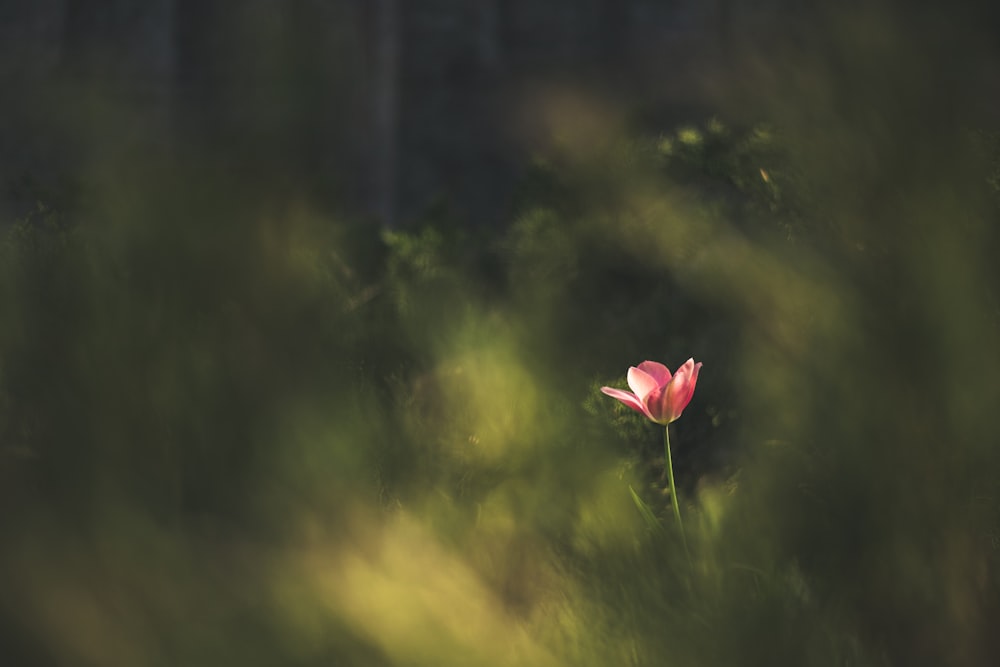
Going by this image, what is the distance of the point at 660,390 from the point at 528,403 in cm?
25

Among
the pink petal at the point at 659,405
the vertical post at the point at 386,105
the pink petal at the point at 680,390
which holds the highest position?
the vertical post at the point at 386,105

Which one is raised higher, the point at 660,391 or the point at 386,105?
the point at 386,105

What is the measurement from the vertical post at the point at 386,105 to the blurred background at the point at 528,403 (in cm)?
461

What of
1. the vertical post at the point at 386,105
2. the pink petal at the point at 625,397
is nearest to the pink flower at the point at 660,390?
the pink petal at the point at 625,397

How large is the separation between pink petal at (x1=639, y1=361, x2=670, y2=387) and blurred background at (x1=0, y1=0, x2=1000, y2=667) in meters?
0.09

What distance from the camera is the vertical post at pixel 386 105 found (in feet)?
19.6

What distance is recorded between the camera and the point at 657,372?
0.80 metres

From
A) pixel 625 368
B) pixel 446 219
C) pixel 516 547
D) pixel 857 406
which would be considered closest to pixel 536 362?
pixel 625 368

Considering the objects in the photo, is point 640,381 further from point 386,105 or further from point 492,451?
point 386,105

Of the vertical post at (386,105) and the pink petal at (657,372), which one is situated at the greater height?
the vertical post at (386,105)

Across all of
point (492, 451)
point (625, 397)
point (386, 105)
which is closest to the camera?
point (625, 397)

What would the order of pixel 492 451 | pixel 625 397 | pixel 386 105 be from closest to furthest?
pixel 625 397, pixel 492 451, pixel 386 105

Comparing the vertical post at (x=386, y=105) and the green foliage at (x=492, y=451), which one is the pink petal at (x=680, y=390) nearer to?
the green foliage at (x=492, y=451)

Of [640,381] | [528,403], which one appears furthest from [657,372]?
[528,403]
